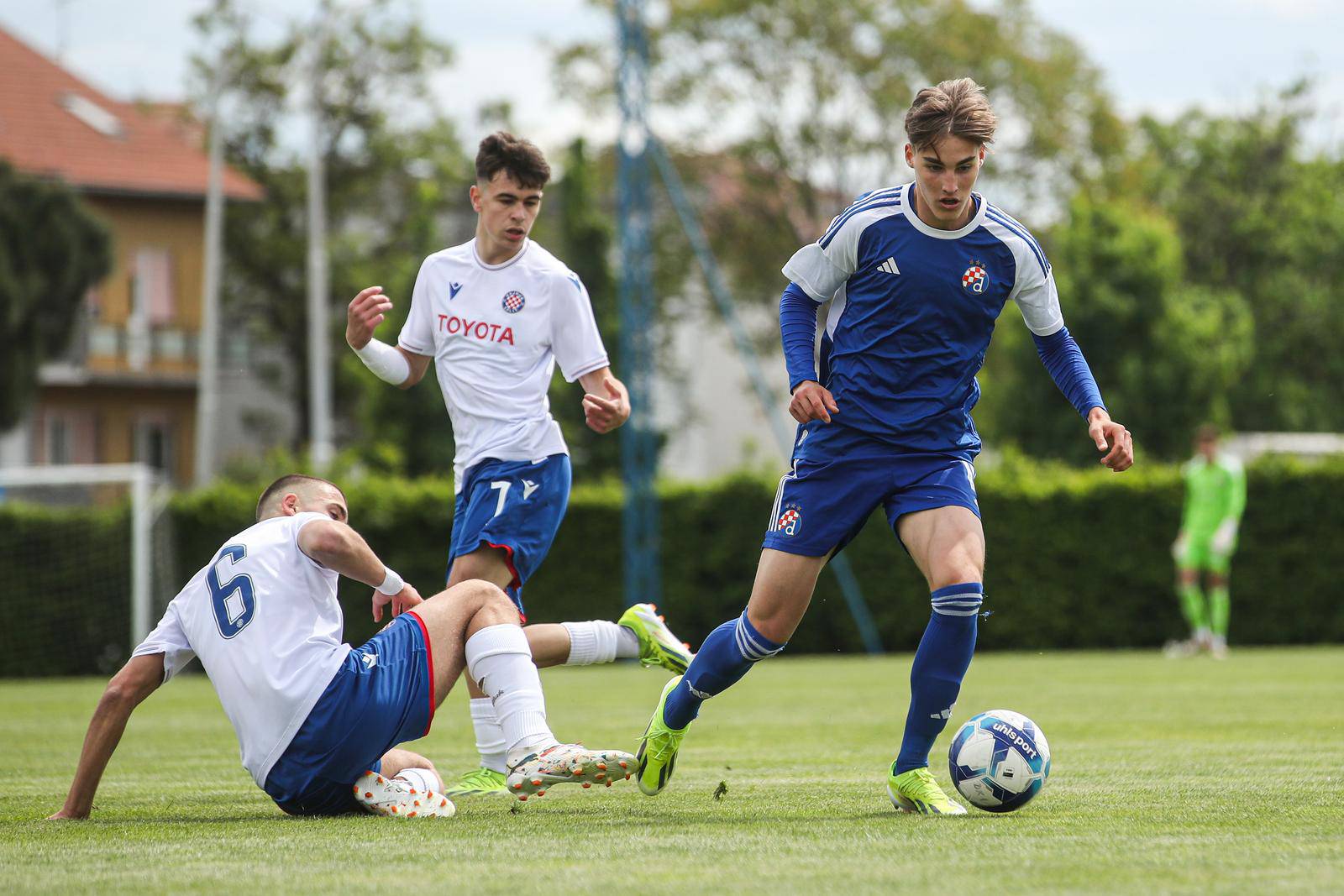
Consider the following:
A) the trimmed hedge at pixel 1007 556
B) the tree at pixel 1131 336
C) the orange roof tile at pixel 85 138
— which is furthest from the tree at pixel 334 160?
the trimmed hedge at pixel 1007 556

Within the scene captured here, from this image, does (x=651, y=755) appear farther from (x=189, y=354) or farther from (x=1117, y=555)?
(x=189, y=354)

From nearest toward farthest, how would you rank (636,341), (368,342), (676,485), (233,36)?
1. (368,342)
2. (636,341)
3. (676,485)
4. (233,36)

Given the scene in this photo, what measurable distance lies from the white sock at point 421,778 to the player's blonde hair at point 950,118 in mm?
2553

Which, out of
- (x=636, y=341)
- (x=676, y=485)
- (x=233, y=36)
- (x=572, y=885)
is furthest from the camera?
(x=233, y=36)

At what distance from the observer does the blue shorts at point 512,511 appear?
672 cm

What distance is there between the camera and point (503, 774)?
6.63 meters

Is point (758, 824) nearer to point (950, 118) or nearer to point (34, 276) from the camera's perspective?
point (950, 118)

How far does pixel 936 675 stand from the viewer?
18.1 feet

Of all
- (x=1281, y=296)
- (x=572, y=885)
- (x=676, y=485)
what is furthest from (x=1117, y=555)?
(x=1281, y=296)

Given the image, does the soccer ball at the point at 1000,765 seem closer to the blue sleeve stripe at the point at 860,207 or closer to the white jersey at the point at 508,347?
the blue sleeve stripe at the point at 860,207

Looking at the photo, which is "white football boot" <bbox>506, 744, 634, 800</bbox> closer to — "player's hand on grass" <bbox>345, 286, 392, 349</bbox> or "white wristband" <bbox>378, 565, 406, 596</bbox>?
"white wristband" <bbox>378, 565, 406, 596</bbox>

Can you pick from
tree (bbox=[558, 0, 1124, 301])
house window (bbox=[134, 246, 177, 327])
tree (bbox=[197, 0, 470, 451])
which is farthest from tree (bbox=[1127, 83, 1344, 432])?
house window (bbox=[134, 246, 177, 327])

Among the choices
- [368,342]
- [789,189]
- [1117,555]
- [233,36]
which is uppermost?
[233,36]

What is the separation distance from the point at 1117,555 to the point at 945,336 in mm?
17211
